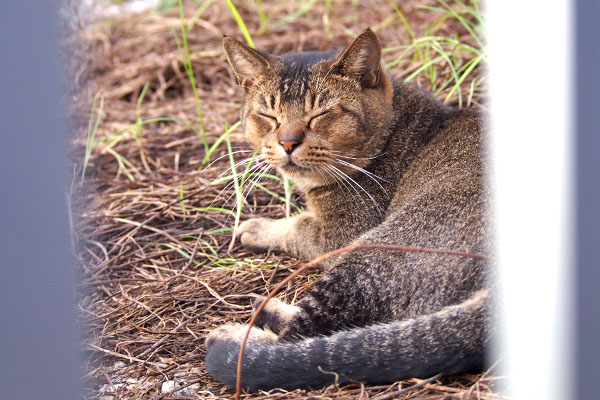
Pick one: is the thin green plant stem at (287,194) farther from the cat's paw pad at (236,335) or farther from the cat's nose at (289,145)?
the cat's paw pad at (236,335)

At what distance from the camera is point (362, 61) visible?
2.82m

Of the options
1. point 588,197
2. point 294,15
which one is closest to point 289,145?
point 588,197

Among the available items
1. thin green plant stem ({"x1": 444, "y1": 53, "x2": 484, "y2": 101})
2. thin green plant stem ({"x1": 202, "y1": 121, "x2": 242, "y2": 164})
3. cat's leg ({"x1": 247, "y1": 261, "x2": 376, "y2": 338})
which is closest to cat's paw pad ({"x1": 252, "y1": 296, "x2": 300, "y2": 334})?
cat's leg ({"x1": 247, "y1": 261, "x2": 376, "y2": 338})

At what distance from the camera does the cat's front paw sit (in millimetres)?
3168

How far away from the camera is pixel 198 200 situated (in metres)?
3.53

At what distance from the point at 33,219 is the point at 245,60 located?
1.85 metres

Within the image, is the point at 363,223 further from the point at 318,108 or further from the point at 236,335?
the point at 236,335

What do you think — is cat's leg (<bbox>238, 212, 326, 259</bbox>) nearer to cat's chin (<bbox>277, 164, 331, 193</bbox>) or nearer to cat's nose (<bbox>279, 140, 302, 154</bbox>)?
cat's chin (<bbox>277, 164, 331, 193</bbox>)

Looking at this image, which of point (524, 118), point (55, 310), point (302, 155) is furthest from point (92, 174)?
point (524, 118)

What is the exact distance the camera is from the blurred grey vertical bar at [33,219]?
4.18ft

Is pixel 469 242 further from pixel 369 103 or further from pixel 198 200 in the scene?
pixel 198 200

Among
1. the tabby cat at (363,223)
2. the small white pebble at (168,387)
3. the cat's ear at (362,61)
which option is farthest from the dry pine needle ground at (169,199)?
the cat's ear at (362,61)

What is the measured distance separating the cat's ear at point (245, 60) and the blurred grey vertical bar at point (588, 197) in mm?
1910

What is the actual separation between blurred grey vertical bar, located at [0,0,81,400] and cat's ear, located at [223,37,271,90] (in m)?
1.62
